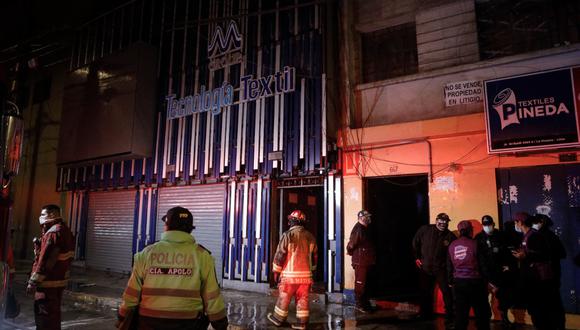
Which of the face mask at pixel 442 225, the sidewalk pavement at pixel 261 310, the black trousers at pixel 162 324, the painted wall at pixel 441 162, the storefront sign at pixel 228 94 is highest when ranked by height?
the storefront sign at pixel 228 94

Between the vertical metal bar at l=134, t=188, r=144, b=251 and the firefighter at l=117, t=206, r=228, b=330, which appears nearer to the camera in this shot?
the firefighter at l=117, t=206, r=228, b=330

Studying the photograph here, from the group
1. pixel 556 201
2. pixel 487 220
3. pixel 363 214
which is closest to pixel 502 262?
pixel 487 220

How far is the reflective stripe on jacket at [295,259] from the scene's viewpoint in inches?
274

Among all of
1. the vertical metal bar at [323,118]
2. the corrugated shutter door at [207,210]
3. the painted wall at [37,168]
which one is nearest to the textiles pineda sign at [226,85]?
the vertical metal bar at [323,118]

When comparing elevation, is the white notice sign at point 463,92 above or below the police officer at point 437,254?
above

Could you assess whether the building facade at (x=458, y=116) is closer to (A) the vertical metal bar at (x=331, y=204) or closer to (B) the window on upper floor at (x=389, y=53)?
(B) the window on upper floor at (x=389, y=53)

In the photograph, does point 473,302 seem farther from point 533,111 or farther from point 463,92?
point 463,92

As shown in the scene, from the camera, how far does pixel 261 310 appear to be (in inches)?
340

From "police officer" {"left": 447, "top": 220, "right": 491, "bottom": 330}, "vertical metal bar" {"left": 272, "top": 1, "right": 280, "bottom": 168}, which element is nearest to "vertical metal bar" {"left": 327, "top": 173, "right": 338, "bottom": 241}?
"vertical metal bar" {"left": 272, "top": 1, "right": 280, "bottom": 168}

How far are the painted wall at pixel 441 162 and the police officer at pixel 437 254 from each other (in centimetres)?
68

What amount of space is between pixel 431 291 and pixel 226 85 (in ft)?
26.1

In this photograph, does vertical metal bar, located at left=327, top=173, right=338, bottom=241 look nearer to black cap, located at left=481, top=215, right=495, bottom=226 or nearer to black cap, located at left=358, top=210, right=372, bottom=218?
black cap, located at left=358, top=210, right=372, bottom=218

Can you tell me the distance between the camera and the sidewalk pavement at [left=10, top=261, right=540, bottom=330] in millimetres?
7426

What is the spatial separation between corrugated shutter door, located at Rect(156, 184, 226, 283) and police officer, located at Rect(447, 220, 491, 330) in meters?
7.23
